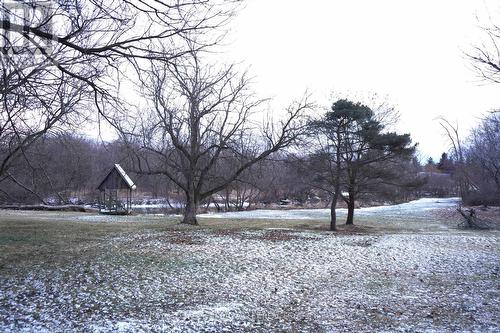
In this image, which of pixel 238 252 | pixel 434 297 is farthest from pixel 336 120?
pixel 434 297

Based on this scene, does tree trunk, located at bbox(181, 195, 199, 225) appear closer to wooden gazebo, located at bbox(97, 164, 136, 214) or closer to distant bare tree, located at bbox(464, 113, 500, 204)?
wooden gazebo, located at bbox(97, 164, 136, 214)

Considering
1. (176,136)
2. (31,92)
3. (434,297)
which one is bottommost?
(434,297)

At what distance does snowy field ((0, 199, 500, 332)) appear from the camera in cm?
623

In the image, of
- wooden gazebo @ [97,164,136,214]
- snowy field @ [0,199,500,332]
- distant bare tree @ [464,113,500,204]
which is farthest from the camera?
distant bare tree @ [464,113,500,204]

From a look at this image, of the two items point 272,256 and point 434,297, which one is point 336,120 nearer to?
point 272,256

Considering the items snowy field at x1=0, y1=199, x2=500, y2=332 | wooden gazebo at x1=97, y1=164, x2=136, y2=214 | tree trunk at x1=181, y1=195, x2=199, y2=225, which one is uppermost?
wooden gazebo at x1=97, y1=164, x2=136, y2=214

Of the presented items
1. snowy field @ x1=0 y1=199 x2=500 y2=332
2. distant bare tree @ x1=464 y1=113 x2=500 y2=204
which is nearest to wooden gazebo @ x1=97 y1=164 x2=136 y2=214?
snowy field @ x1=0 y1=199 x2=500 y2=332

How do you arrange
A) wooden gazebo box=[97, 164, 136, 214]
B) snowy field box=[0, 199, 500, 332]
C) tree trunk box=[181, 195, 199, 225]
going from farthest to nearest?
1. wooden gazebo box=[97, 164, 136, 214]
2. tree trunk box=[181, 195, 199, 225]
3. snowy field box=[0, 199, 500, 332]

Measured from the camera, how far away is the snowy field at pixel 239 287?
20.4 feet

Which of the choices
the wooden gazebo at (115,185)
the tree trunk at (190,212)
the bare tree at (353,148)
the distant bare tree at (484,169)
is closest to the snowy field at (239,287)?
the tree trunk at (190,212)

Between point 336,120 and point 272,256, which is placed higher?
point 336,120

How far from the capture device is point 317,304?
7.39m

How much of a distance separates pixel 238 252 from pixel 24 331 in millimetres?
7571

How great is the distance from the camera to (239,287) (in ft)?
27.8
